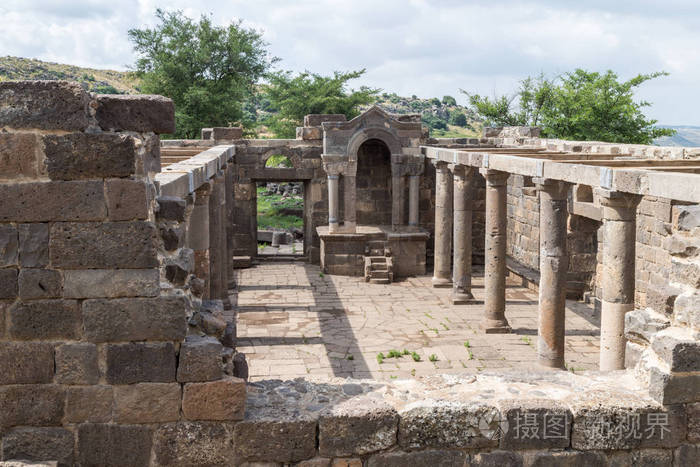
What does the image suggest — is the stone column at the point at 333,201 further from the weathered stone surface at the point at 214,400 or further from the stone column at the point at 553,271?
the weathered stone surface at the point at 214,400

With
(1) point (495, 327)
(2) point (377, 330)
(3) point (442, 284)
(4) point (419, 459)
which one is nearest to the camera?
(4) point (419, 459)

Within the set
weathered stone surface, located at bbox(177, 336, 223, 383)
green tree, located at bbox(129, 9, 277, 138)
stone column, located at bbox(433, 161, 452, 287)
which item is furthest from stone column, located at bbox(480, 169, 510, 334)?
green tree, located at bbox(129, 9, 277, 138)

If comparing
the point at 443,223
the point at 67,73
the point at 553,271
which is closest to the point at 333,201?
the point at 443,223

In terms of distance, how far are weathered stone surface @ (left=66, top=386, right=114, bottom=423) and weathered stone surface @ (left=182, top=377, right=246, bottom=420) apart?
0.47 m

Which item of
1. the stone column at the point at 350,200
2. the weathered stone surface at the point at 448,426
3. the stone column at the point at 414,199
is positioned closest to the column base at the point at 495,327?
the stone column at the point at 350,200

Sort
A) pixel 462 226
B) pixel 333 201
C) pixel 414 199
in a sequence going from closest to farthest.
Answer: pixel 462 226 → pixel 333 201 → pixel 414 199

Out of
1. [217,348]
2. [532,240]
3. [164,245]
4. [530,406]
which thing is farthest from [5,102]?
[532,240]

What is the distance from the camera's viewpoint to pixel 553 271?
997 cm

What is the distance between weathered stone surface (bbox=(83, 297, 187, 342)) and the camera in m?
4.21

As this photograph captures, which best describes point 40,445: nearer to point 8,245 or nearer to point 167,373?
point 167,373

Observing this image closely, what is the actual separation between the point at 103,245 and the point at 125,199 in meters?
0.31

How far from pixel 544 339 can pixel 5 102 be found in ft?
26.8

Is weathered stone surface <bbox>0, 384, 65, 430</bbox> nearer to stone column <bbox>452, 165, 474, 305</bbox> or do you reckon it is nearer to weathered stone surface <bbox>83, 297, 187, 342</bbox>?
weathered stone surface <bbox>83, 297, 187, 342</bbox>

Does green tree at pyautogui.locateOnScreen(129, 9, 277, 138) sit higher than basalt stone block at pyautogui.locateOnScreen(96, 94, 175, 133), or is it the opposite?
green tree at pyautogui.locateOnScreen(129, 9, 277, 138)
